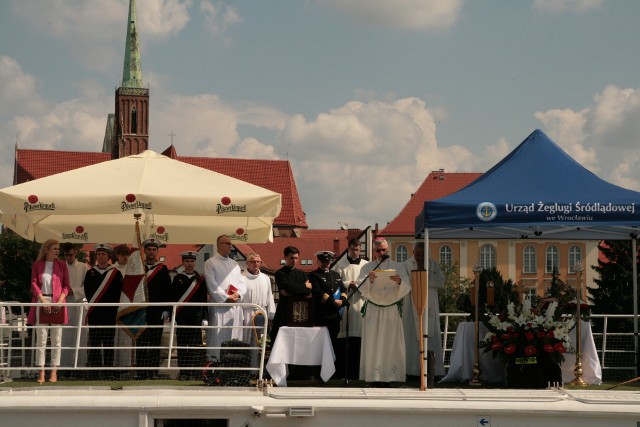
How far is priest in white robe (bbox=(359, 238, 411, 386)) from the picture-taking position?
1173cm

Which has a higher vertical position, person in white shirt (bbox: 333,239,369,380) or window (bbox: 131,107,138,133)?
window (bbox: 131,107,138,133)

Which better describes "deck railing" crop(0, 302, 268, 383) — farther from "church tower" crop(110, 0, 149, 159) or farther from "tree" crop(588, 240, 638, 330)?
"church tower" crop(110, 0, 149, 159)

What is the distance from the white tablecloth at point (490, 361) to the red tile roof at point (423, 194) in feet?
262

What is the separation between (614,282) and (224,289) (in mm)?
43080

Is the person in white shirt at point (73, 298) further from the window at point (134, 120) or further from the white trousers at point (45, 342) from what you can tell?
the window at point (134, 120)

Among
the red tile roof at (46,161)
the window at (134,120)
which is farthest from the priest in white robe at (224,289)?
the window at (134,120)

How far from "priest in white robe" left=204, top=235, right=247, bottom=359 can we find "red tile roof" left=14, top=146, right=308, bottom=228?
92.7m

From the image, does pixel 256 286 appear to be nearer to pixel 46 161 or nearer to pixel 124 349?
pixel 124 349

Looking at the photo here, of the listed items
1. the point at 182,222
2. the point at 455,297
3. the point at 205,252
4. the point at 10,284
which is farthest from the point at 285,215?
the point at 182,222

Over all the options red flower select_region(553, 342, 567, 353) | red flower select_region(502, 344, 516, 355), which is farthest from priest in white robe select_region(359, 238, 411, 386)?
red flower select_region(553, 342, 567, 353)

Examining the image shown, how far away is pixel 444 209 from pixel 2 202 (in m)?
5.08

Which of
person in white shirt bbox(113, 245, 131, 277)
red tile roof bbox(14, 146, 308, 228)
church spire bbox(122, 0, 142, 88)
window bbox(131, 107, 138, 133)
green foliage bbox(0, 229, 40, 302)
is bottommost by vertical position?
person in white shirt bbox(113, 245, 131, 277)

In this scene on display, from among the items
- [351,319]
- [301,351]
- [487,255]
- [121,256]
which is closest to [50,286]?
[121,256]

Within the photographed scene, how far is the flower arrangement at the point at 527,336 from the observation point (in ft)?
37.4
